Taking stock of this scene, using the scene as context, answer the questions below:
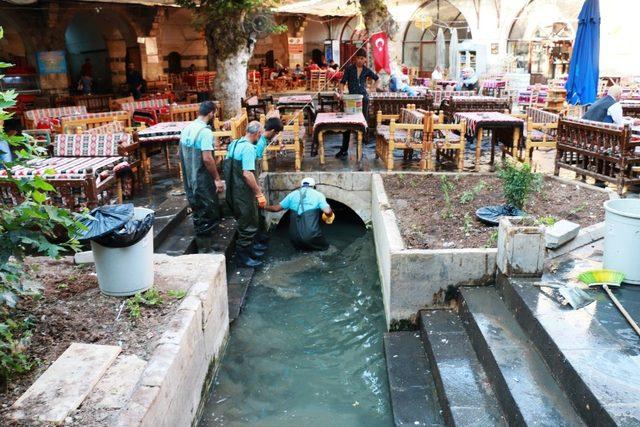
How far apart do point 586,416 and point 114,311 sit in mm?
3210

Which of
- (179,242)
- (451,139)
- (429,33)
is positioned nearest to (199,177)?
(179,242)

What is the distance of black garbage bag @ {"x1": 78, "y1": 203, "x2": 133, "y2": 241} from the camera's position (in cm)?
370

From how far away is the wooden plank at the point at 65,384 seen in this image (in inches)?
110

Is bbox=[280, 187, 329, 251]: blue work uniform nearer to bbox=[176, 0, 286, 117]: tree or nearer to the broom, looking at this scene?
the broom

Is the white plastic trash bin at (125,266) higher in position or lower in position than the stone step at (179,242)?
higher

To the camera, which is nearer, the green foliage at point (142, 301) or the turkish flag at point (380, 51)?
the green foliage at point (142, 301)

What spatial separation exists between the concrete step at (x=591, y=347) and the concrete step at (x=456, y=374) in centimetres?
46

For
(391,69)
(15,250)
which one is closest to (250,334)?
(15,250)

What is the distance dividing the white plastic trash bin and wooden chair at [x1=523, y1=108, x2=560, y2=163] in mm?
5992

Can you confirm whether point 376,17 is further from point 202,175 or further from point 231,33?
point 202,175

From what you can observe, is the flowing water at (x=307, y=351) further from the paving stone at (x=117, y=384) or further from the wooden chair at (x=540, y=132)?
the wooden chair at (x=540, y=132)

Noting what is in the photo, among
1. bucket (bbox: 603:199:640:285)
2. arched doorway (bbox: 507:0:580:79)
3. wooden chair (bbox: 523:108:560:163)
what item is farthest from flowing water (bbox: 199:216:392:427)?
arched doorway (bbox: 507:0:580:79)

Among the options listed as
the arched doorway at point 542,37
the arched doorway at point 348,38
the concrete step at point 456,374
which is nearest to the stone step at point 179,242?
the concrete step at point 456,374

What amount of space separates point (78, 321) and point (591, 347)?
137 inches
